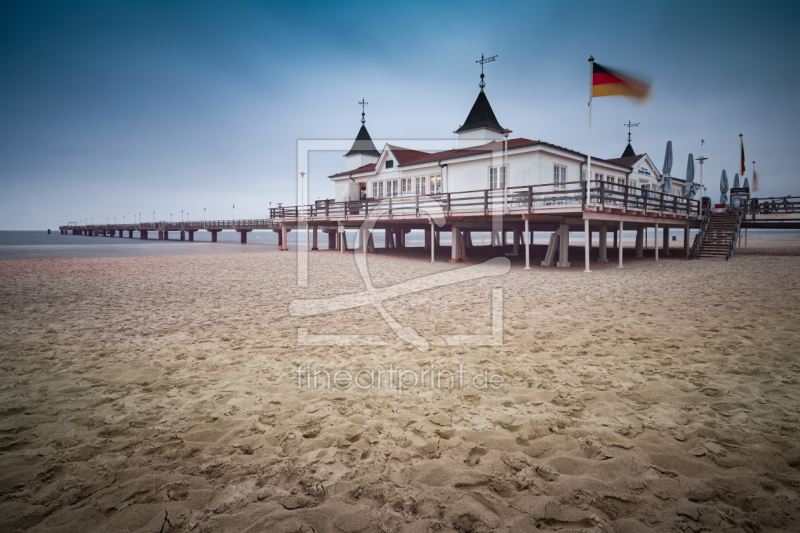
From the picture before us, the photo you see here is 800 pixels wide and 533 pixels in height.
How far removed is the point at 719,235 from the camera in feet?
A: 76.8

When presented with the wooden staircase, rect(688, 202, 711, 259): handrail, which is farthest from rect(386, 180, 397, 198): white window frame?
the wooden staircase

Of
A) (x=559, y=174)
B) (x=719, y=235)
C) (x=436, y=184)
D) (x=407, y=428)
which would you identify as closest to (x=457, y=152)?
(x=436, y=184)

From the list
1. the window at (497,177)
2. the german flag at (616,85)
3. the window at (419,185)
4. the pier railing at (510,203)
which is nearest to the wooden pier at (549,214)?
the pier railing at (510,203)

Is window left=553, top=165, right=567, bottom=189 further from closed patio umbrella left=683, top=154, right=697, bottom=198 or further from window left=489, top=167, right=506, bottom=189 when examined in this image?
closed patio umbrella left=683, top=154, right=697, bottom=198

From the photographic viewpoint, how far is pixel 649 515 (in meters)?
2.64

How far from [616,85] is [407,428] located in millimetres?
16153

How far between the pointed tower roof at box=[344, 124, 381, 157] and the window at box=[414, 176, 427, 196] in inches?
438

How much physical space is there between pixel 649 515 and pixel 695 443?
1248 mm

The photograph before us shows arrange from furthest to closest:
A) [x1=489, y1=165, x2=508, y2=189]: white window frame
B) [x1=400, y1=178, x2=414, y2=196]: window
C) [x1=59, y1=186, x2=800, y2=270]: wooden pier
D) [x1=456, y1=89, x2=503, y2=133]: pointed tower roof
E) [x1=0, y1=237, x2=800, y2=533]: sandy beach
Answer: [x1=456, y1=89, x2=503, y2=133]: pointed tower roof, [x1=400, y1=178, x2=414, y2=196]: window, [x1=489, y1=165, x2=508, y2=189]: white window frame, [x1=59, y1=186, x2=800, y2=270]: wooden pier, [x1=0, y1=237, x2=800, y2=533]: sandy beach

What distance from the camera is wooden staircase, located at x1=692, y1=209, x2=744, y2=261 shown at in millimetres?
21888

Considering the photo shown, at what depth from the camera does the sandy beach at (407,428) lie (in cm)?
272

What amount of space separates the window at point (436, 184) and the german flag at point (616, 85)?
12145 millimetres

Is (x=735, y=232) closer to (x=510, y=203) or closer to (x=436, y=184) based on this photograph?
(x=510, y=203)

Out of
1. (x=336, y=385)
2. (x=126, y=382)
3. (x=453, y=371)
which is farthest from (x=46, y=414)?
(x=453, y=371)
